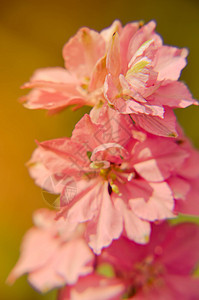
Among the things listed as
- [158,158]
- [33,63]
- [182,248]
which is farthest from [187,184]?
[33,63]

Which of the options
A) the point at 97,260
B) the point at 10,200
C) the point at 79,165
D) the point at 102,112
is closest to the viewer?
the point at 102,112

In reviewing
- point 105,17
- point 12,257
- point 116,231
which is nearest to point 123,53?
point 116,231

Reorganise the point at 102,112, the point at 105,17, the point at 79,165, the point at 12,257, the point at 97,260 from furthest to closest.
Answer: the point at 105,17
the point at 12,257
the point at 97,260
the point at 79,165
the point at 102,112

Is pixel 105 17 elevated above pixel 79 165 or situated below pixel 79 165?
above

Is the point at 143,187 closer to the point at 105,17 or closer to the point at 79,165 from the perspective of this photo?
the point at 79,165

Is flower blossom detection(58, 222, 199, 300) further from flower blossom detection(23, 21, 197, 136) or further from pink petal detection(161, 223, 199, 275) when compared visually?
flower blossom detection(23, 21, 197, 136)

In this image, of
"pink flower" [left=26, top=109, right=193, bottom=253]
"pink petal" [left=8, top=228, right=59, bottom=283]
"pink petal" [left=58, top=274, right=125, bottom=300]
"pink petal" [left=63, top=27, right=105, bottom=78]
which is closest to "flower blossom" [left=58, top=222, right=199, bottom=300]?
"pink petal" [left=58, top=274, right=125, bottom=300]

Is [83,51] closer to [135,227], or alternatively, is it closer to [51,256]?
[135,227]
